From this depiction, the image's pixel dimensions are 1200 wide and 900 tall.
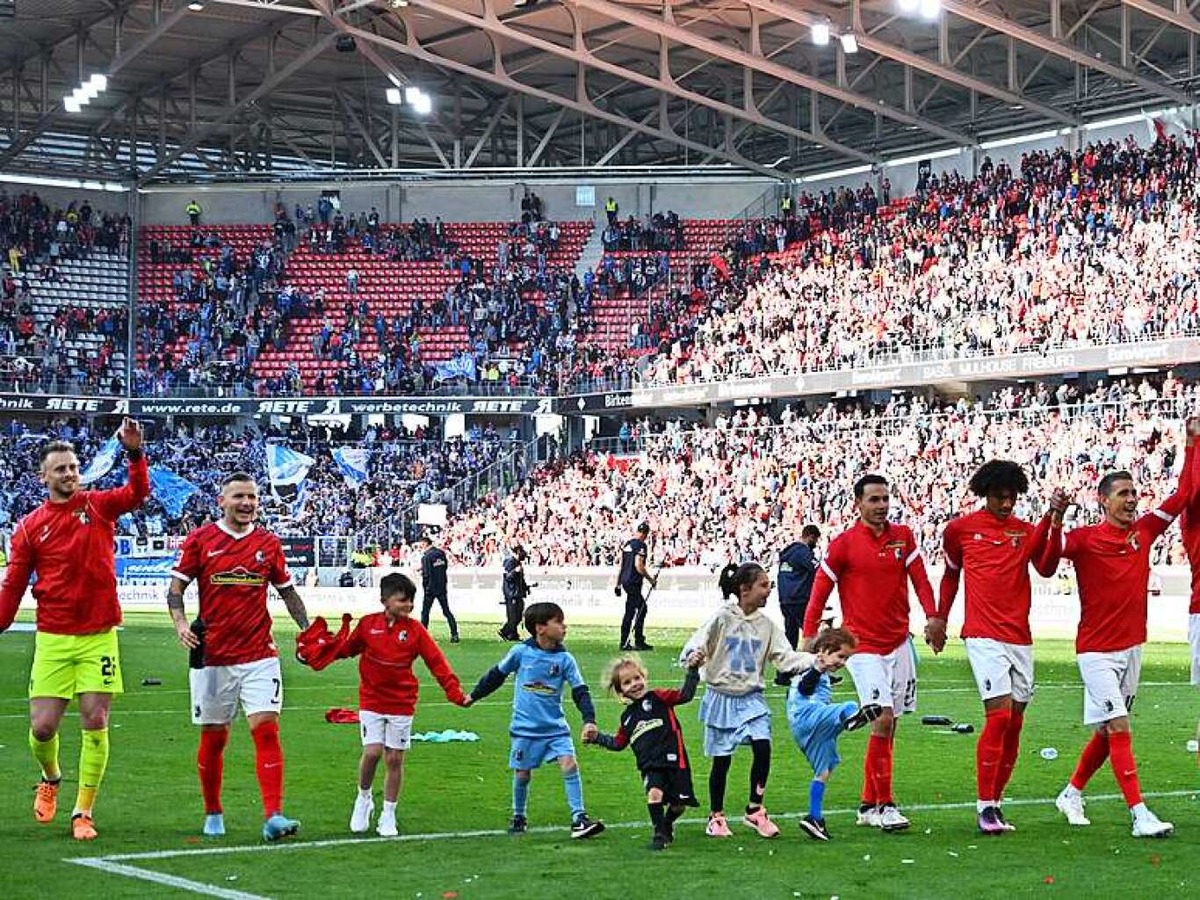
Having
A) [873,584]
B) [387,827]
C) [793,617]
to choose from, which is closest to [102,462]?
[793,617]

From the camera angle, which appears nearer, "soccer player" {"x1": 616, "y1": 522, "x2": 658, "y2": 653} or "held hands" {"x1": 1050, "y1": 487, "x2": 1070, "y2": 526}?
"held hands" {"x1": 1050, "y1": 487, "x2": 1070, "y2": 526}

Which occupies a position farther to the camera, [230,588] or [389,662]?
[389,662]

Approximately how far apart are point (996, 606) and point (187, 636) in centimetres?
484

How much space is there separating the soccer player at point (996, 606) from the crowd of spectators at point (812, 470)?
89.7 feet

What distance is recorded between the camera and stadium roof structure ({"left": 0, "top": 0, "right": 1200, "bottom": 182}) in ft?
179

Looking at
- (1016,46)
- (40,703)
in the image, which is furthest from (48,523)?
(1016,46)

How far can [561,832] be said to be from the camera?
12273 mm

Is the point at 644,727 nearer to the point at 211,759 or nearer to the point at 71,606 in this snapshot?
the point at 211,759

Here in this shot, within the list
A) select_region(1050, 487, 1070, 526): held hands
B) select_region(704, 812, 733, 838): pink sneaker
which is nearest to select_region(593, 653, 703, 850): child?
select_region(704, 812, 733, 838): pink sneaker

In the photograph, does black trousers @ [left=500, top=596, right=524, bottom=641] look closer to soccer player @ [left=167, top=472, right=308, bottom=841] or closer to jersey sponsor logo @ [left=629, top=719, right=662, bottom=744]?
soccer player @ [left=167, top=472, right=308, bottom=841]

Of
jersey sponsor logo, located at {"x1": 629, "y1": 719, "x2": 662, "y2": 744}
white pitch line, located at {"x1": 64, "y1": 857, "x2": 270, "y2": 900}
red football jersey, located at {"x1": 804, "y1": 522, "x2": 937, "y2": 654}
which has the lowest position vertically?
white pitch line, located at {"x1": 64, "y1": 857, "x2": 270, "y2": 900}

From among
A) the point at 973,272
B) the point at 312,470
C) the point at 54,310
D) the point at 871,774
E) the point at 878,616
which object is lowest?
the point at 871,774

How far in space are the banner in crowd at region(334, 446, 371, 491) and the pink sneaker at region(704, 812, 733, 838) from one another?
53220 mm

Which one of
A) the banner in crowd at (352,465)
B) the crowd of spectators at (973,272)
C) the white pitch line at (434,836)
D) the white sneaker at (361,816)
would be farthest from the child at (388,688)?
the banner in crowd at (352,465)
